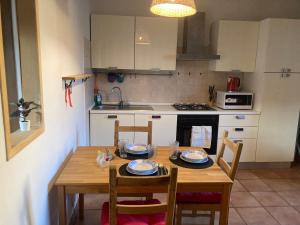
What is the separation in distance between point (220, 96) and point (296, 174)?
59.9 inches

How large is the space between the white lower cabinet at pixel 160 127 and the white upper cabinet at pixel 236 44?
103 cm

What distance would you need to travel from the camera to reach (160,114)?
329 cm

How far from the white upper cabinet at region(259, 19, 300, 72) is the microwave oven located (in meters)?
0.44

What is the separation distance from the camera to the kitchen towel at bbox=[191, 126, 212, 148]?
132 inches

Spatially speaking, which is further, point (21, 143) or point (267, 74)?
point (267, 74)

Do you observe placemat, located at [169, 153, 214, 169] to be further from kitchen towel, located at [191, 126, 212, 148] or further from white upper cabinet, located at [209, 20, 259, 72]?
white upper cabinet, located at [209, 20, 259, 72]

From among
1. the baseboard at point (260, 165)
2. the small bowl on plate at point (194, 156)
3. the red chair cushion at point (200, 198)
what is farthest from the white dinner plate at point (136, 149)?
the baseboard at point (260, 165)

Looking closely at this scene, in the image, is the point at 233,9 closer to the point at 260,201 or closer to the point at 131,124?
the point at 131,124

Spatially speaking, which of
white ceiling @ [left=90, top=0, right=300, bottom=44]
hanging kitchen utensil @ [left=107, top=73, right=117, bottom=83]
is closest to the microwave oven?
white ceiling @ [left=90, top=0, right=300, bottom=44]

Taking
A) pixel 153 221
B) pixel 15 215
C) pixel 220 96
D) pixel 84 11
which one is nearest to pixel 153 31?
pixel 84 11

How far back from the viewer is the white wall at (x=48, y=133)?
113 centimetres

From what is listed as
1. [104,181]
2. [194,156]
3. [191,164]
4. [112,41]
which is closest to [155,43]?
[112,41]

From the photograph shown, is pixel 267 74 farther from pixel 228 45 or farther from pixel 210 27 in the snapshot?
pixel 210 27

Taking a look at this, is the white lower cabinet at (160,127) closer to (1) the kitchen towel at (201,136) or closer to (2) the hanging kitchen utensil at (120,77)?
(1) the kitchen towel at (201,136)
